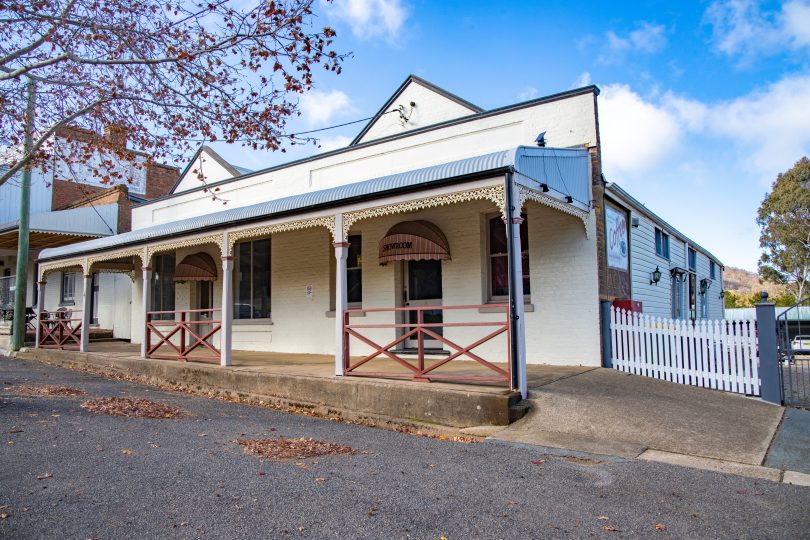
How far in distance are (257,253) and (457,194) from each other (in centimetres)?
809

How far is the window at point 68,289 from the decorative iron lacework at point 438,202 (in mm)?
16530

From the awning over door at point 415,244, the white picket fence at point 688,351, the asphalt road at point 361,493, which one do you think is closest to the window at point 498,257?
the awning over door at point 415,244

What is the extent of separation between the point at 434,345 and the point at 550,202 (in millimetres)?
4262

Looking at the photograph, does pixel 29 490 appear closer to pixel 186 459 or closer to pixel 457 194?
pixel 186 459

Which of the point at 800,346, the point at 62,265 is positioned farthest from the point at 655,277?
the point at 62,265

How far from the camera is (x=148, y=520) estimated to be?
3.79m

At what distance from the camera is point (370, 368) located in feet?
31.8

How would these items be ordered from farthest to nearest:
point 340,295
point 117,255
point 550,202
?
point 117,255 < point 340,295 < point 550,202

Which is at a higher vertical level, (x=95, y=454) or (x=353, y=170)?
(x=353, y=170)

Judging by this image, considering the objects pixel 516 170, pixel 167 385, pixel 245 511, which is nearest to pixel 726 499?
pixel 245 511

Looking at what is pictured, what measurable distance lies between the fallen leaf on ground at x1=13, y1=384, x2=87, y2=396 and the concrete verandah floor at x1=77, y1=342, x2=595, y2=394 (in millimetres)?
2088

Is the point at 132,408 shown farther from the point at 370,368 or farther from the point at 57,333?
the point at 57,333

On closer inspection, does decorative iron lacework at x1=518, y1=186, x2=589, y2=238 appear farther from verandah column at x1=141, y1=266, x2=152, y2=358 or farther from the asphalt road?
verandah column at x1=141, y1=266, x2=152, y2=358

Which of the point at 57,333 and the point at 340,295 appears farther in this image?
the point at 57,333
